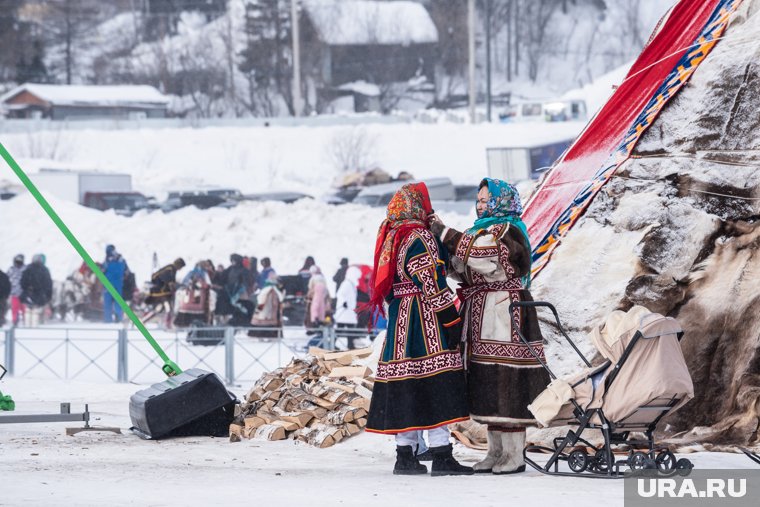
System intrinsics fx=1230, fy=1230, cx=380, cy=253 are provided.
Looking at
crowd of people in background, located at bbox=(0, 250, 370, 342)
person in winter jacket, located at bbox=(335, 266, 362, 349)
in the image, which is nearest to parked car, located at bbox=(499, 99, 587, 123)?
crowd of people in background, located at bbox=(0, 250, 370, 342)

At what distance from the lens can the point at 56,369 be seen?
15.1m

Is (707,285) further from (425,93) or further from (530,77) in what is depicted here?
(530,77)

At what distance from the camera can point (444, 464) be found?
258 inches

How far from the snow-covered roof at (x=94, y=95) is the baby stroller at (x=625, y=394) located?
2075 inches

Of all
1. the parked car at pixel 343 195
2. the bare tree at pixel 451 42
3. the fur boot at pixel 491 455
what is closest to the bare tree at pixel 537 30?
the bare tree at pixel 451 42

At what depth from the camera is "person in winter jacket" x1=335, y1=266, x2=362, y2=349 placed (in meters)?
16.5

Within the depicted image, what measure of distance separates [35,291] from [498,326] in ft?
49.7

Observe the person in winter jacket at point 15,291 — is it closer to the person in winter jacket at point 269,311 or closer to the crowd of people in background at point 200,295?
the crowd of people in background at point 200,295

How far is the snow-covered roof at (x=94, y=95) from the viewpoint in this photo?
187ft

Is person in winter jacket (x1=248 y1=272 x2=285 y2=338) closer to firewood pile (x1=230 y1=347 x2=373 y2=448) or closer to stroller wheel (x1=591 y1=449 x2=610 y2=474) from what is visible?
firewood pile (x1=230 y1=347 x2=373 y2=448)

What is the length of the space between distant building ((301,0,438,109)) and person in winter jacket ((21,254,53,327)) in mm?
45011

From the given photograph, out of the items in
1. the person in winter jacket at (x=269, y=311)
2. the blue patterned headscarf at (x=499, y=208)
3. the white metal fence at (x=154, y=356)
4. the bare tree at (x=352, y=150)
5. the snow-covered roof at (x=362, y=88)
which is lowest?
the white metal fence at (x=154, y=356)

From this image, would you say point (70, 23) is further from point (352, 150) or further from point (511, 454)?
point (511, 454)

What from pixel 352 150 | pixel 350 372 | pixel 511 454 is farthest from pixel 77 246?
pixel 352 150
